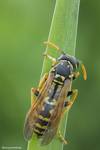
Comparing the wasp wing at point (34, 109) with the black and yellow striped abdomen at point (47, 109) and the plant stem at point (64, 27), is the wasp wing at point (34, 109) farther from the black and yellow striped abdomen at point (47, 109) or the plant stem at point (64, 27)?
the plant stem at point (64, 27)

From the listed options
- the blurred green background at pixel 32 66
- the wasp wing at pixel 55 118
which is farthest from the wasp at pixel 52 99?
the blurred green background at pixel 32 66

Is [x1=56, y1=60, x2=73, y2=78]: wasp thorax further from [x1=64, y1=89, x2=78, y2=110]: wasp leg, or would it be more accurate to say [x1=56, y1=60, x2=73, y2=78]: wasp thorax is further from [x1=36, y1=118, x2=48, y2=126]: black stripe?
[x1=36, y1=118, x2=48, y2=126]: black stripe

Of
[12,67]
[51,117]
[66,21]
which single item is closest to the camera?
[66,21]

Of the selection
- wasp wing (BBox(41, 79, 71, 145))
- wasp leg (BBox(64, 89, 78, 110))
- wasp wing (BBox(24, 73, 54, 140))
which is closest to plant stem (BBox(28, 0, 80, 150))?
wasp wing (BBox(41, 79, 71, 145))

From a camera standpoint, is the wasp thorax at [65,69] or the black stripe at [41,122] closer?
the black stripe at [41,122]

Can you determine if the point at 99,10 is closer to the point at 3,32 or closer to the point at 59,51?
the point at 3,32

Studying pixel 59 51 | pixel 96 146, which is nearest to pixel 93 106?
pixel 96 146

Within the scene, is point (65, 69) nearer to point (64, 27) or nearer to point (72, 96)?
point (72, 96)
